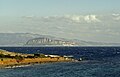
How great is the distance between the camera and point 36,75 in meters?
94.5

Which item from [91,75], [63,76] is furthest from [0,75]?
[91,75]

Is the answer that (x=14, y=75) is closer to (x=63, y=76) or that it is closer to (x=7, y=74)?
(x=7, y=74)

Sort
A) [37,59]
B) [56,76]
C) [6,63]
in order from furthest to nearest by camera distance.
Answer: [37,59], [6,63], [56,76]

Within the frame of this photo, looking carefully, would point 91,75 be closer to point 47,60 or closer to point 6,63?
point 6,63

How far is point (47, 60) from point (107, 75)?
63.9 meters

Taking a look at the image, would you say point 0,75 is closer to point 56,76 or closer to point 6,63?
point 56,76

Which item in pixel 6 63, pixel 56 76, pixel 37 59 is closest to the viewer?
pixel 56 76

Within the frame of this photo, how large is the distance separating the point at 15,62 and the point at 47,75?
141 feet

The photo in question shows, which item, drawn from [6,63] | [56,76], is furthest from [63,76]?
[6,63]

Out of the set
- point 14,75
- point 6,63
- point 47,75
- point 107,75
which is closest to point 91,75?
point 107,75

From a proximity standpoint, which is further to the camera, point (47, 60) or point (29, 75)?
point (47, 60)

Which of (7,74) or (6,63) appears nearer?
(7,74)

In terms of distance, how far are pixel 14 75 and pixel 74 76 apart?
51.5 ft

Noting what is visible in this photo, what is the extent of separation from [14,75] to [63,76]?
42.6 ft
